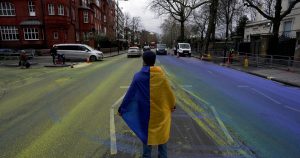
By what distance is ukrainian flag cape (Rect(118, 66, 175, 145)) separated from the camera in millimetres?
3787

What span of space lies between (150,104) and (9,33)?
4403cm

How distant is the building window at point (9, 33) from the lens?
41.2m

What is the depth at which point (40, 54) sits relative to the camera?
38938 mm

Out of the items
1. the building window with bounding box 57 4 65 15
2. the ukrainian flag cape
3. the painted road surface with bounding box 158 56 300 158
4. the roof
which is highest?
the building window with bounding box 57 4 65 15

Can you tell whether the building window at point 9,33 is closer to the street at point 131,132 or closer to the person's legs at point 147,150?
the street at point 131,132

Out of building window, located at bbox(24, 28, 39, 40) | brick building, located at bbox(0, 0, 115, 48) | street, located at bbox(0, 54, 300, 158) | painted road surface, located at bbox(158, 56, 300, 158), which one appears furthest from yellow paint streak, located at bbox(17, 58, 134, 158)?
building window, located at bbox(24, 28, 39, 40)

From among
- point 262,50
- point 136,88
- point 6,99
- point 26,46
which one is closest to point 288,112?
point 136,88

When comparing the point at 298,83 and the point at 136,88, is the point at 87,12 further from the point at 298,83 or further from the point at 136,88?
the point at 136,88

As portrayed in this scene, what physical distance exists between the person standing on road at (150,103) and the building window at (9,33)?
142 ft

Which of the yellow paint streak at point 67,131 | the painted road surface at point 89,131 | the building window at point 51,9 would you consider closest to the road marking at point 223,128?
the painted road surface at point 89,131

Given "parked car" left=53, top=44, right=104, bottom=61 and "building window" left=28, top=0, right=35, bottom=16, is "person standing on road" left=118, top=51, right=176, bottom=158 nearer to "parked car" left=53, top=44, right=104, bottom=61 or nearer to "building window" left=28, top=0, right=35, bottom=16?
"parked car" left=53, top=44, right=104, bottom=61

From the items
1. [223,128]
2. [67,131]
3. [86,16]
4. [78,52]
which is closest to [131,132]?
[67,131]

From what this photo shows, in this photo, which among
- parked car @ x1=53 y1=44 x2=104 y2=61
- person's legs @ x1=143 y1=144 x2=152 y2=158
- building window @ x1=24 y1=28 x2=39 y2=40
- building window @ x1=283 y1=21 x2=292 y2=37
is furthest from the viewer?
building window @ x1=24 y1=28 x2=39 y2=40

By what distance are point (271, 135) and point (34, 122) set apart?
5531 mm
